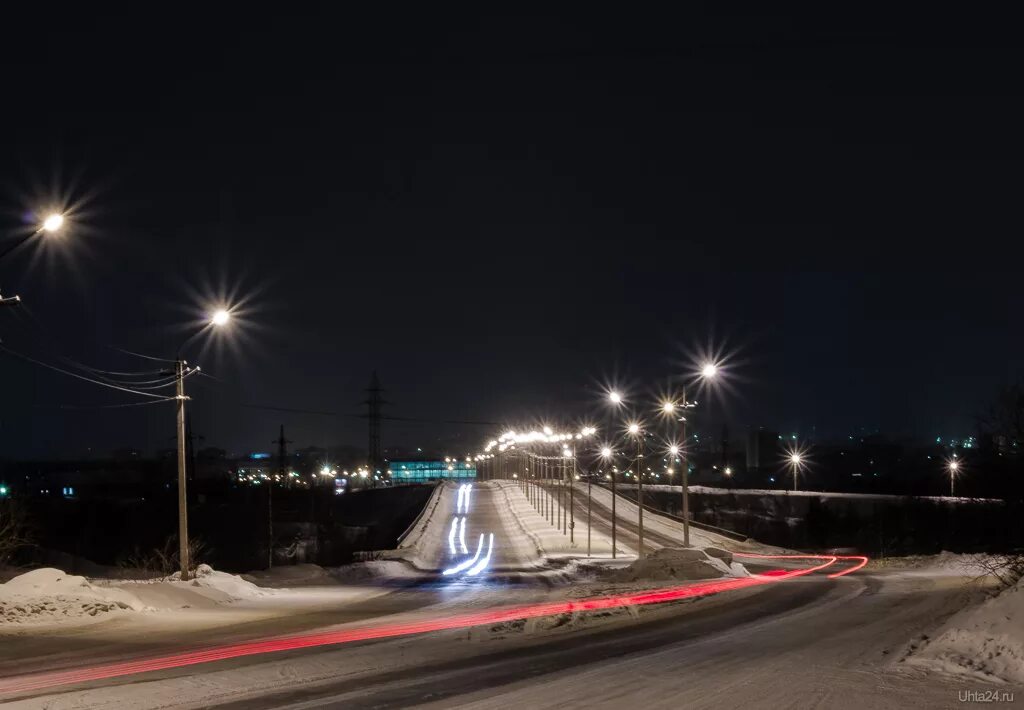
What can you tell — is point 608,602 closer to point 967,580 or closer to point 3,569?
point 967,580

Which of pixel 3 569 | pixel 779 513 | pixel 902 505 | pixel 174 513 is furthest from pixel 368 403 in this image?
pixel 3 569

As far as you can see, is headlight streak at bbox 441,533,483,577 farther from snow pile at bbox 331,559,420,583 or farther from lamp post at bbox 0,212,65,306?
lamp post at bbox 0,212,65,306

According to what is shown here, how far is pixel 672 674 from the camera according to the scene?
41.2 ft

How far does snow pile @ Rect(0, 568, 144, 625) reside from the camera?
19.8 meters

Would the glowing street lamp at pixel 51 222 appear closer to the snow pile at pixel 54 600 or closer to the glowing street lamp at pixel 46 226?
the glowing street lamp at pixel 46 226

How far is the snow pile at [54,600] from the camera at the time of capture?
1978cm

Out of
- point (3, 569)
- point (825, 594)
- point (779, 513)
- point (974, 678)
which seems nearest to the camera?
point (974, 678)

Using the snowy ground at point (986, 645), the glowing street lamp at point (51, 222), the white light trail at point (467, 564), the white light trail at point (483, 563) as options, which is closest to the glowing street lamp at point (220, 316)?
the glowing street lamp at point (51, 222)

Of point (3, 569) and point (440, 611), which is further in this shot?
point (3, 569)

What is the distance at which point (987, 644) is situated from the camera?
39.8ft

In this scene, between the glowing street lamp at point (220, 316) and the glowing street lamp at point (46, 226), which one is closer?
the glowing street lamp at point (46, 226)

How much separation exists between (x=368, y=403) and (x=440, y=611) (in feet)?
476

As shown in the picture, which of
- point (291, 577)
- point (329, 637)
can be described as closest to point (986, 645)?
point (329, 637)

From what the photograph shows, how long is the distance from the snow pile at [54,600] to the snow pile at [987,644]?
53.5 ft
